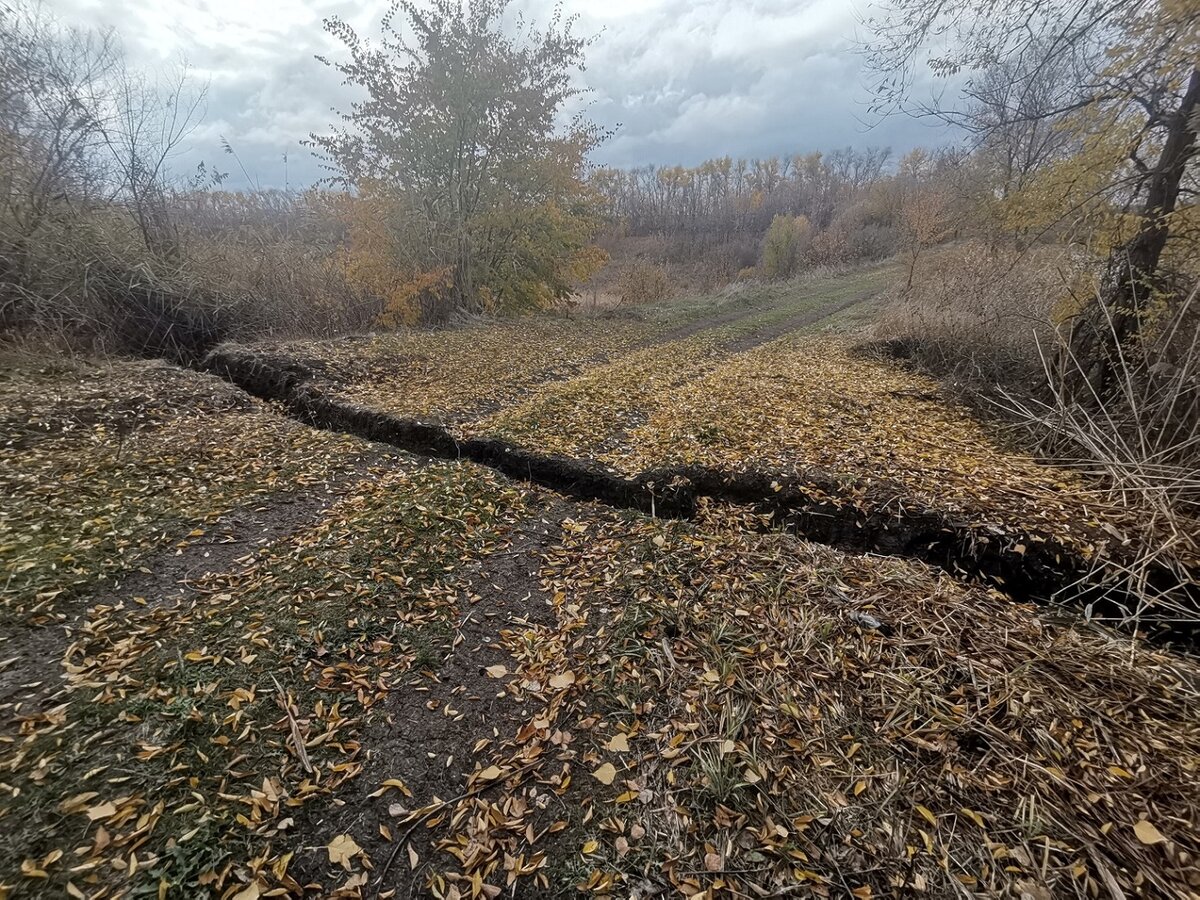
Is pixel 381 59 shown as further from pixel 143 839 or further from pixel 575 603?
pixel 143 839

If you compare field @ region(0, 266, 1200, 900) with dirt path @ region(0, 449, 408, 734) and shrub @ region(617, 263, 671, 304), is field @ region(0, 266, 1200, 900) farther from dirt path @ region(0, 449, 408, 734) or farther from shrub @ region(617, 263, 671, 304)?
shrub @ region(617, 263, 671, 304)

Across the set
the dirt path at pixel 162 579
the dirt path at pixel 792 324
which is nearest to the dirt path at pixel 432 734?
the dirt path at pixel 162 579

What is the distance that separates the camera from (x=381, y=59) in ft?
35.0

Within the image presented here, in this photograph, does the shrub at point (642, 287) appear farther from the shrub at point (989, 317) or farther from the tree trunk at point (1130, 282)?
the tree trunk at point (1130, 282)

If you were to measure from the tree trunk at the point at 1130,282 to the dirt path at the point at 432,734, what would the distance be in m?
5.27

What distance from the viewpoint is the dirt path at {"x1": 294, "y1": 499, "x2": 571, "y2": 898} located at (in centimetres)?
180

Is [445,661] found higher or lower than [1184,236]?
lower

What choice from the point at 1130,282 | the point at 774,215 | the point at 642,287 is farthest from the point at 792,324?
the point at 774,215

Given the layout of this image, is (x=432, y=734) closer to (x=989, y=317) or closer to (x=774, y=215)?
(x=989, y=317)

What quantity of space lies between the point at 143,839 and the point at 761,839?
84.2 inches

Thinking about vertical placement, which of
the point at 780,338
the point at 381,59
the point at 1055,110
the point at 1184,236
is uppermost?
the point at 381,59

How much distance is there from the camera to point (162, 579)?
2.98 meters

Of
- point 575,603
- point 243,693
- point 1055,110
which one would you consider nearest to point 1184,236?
point 1055,110

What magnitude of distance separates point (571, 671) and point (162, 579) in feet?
8.26
